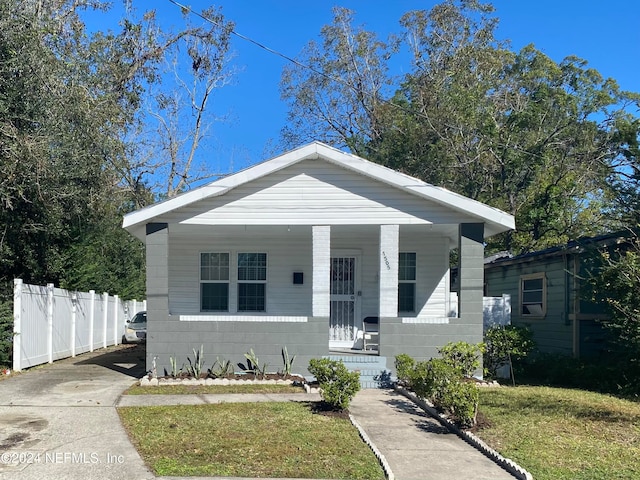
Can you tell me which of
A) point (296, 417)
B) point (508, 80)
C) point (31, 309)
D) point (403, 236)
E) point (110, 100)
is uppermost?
point (508, 80)

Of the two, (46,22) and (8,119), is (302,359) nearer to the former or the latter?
(8,119)

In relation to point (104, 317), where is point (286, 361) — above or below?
below

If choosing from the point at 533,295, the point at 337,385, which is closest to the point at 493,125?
the point at 533,295

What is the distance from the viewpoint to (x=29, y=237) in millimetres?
16141

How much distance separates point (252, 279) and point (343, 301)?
2.30 meters

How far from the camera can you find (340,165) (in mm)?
11938

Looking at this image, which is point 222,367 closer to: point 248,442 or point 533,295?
point 248,442

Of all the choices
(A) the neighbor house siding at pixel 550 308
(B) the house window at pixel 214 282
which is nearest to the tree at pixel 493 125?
(A) the neighbor house siding at pixel 550 308

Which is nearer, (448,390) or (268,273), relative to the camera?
(448,390)

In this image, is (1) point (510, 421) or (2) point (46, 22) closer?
(1) point (510, 421)

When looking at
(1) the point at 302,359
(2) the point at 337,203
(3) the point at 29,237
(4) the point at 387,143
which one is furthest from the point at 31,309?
(4) the point at 387,143

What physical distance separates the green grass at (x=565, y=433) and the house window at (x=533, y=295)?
4.72 meters

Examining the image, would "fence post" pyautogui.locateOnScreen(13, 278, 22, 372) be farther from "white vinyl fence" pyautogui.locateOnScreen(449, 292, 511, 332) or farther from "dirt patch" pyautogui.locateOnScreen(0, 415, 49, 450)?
"white vinyl fence" pyautogui.locateOnScreen(449, 292, 511, 332)

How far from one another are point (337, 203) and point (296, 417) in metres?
5.06
